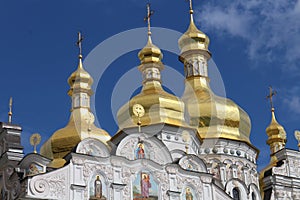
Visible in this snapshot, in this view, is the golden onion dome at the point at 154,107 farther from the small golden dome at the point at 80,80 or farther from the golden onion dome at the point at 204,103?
the small golden dome at the point at 80,80

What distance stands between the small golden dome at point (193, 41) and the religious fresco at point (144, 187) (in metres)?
13.0

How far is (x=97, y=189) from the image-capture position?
73.8 ft

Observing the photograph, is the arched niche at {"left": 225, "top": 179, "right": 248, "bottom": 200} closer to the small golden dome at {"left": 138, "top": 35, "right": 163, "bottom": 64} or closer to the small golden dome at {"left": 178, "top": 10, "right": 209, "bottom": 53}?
the small golden dome at {"left": 138, "top": 35, "right": 163, "bottom": 64}

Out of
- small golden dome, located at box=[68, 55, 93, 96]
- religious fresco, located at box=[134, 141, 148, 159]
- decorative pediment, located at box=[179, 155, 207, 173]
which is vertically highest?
small golden dome, located at box=[68, 55, 93, 96]

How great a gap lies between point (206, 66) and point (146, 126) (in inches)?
281

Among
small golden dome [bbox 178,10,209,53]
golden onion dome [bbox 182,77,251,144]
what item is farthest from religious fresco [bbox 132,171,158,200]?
small golden dome [bbox 178,10,209,53]

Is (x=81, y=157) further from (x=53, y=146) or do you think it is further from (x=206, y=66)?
(x=206, y=66)

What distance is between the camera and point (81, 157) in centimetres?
2255

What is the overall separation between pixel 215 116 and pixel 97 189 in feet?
35.4

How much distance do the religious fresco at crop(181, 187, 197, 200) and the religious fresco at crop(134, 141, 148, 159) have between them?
5.58ft

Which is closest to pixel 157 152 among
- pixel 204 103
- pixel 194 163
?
pixel 194 163

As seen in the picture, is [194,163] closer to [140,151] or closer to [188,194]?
[188,194]

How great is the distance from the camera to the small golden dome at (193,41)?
3549cm

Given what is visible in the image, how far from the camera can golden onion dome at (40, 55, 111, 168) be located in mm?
30516
